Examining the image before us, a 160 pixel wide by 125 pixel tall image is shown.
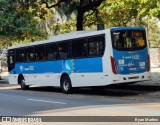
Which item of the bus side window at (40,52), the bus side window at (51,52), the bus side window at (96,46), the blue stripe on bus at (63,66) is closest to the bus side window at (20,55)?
the blue stripe on bus at (63,66)

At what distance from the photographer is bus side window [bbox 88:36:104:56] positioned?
1870 centimetres

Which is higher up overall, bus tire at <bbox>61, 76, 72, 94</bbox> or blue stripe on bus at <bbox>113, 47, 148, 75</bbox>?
blue stripe on bus at <bbox>113, 47, 148, 75</bbox>

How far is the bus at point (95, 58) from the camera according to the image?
60.2 ft

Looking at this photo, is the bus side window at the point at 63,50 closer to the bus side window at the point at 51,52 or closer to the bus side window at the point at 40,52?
the bus side window at the point at 51,52

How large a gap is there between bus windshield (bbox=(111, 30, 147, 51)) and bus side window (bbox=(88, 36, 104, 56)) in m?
0.64

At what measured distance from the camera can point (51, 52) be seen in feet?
75.7

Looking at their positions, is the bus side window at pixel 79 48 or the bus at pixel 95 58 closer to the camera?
the bus at pixel 95 58

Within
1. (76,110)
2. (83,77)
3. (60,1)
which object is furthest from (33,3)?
(76,110)

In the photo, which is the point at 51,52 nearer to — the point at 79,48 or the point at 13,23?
the point at 79,48

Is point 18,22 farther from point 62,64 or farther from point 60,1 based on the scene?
point 62,64

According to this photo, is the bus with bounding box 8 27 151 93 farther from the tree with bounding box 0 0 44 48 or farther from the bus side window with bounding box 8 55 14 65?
the tree with bounding box 0 0 44 48

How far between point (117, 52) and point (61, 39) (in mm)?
4604

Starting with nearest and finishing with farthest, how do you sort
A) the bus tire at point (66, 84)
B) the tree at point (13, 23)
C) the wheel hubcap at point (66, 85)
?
1. the bus tire at point (66, 84)
2. the wheel hubcap at point (66, 85)
3. the tree at point (13, 23)

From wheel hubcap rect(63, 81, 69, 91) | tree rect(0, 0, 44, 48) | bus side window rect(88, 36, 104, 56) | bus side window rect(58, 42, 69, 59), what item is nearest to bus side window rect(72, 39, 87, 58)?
bus side window rect(88, 36, 104, 56)
